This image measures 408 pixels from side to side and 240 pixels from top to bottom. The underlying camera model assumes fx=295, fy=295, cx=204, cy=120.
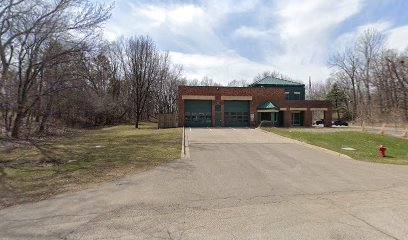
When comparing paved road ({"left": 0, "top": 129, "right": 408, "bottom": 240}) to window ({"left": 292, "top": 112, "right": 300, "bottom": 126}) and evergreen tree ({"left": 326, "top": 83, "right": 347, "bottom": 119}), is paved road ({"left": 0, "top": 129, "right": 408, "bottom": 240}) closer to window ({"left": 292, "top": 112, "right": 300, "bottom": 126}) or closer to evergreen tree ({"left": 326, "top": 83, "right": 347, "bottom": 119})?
window ({"left": 292, "top": 112, "right": 300, "bottom": 126})

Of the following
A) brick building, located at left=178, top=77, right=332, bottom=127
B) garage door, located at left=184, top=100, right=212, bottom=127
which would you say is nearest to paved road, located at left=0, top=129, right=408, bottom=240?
garage door, located at left=184, top=100, right=212, bottom=127

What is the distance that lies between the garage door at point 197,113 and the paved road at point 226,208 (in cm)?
2736

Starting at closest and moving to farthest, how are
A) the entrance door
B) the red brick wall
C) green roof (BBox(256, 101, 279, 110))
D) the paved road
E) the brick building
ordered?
the paved road, the red brick wall, the brick building, the entrance door, green roof (BBox(256, 101, 279, 110))

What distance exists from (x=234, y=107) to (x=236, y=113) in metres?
0.85

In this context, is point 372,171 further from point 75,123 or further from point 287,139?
point 75,123

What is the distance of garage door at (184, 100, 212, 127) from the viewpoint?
3819 cm

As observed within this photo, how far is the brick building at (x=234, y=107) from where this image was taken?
125 ft

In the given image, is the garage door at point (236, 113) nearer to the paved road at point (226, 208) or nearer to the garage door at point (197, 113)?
the garage door at point (197, 113)

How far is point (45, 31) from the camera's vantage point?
22031 millimetres

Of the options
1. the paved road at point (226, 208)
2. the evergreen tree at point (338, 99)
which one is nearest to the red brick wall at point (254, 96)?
the paved road at point (226, 208)

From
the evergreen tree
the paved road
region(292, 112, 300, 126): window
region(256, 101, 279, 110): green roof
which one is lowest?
the paved road

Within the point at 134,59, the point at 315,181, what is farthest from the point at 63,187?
the point at 134,59

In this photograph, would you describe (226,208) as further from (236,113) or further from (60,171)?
(236,113)

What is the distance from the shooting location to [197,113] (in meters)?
38.4
